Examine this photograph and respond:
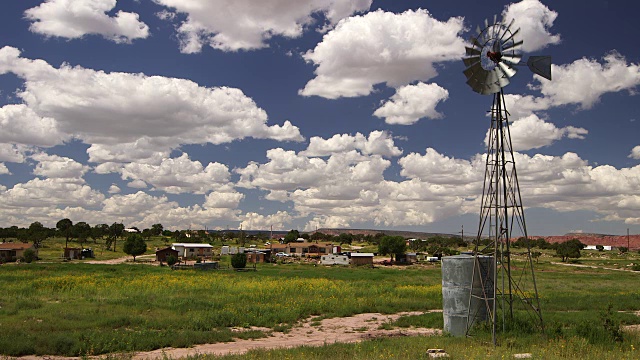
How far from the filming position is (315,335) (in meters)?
23.3

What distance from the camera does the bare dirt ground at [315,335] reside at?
19081 mm

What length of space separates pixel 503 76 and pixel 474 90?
1.27 m

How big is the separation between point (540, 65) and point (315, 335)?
15.6 m

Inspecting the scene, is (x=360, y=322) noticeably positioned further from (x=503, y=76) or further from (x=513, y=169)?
(x=503, y=76)

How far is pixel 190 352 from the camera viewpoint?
18922mm

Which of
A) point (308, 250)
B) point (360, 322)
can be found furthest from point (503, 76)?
point (308, 250)

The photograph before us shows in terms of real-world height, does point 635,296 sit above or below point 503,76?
below

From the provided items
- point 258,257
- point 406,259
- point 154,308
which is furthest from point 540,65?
point 406,259

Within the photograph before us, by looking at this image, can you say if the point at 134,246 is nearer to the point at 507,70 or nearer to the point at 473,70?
the point at 473,70

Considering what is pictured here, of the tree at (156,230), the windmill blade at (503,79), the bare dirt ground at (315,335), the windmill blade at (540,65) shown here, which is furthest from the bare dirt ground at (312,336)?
the tree at (156,230)

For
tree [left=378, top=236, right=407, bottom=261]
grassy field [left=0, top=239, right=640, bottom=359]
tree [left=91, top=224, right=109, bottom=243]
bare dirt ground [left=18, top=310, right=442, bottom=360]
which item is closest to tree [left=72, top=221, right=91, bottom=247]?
tree [left=91, top=224, right=109, bottom=243]

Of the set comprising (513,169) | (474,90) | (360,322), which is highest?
(474,90)

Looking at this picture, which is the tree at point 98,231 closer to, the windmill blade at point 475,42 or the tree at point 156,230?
the tree at point 156,230

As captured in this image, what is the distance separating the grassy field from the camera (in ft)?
57.6
